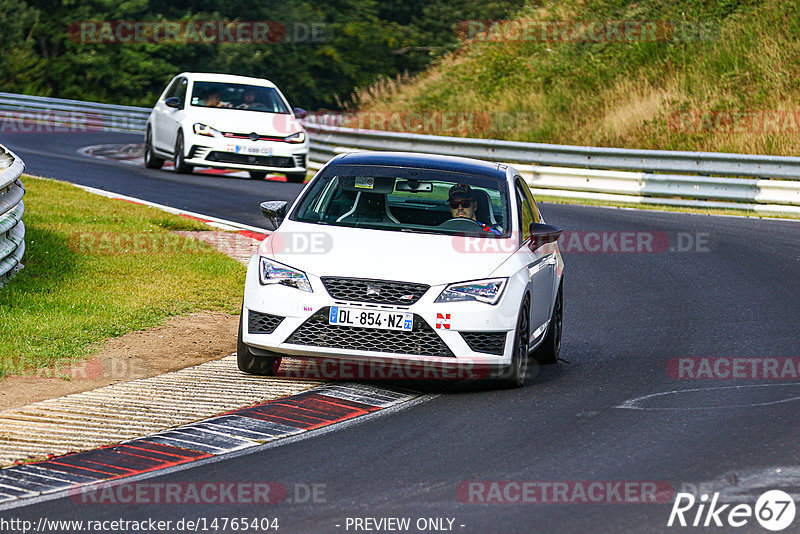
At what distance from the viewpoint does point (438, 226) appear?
9.19 metres

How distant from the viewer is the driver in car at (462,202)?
30.7 ft

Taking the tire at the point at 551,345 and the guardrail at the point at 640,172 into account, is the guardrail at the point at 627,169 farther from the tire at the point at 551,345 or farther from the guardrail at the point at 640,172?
the tire at the point at 551,345

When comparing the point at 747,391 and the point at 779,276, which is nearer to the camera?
the point at 747,391

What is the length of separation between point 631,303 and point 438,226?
4247 millimetres

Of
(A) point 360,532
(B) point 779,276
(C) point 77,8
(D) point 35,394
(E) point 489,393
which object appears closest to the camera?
(A) point 360,532

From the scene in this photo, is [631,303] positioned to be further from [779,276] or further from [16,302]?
[16,302]

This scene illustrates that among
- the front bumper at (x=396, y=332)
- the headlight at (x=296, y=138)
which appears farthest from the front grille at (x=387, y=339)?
the headlight at (x=296, y=138)

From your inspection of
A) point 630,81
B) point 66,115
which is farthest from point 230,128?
point 66,115

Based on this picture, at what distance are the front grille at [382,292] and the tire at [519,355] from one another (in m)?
0.77

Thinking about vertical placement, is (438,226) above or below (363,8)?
below

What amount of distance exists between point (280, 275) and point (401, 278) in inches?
33.6

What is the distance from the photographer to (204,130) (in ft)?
73.5

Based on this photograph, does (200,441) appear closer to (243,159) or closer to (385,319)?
(385,319)

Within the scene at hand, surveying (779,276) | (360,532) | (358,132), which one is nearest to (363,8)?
(358,132)
